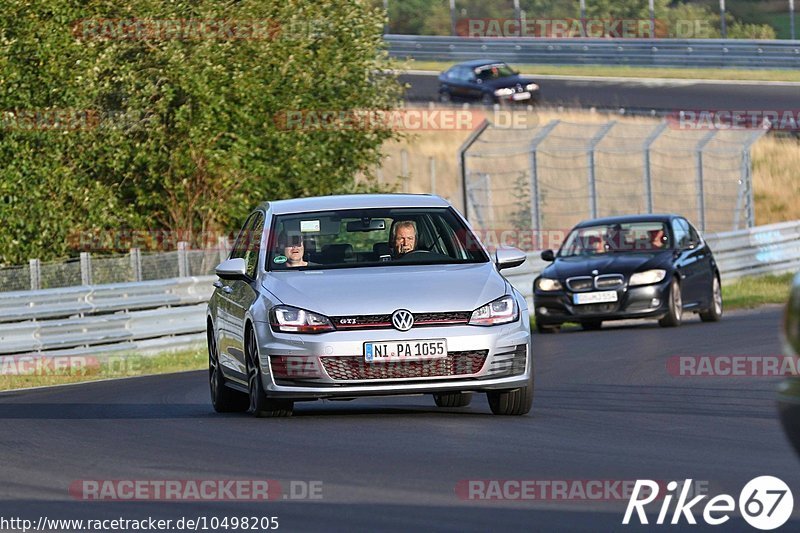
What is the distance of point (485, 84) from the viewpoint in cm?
5100

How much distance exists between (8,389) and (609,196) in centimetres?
2573

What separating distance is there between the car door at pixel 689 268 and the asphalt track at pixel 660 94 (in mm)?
23357

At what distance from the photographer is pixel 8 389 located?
17562 millimetres

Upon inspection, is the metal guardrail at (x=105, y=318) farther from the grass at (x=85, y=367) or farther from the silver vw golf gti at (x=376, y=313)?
the silver vw golf gti at (x=376, y=313)

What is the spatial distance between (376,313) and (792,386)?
5468 mm

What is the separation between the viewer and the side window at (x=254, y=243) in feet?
40.5

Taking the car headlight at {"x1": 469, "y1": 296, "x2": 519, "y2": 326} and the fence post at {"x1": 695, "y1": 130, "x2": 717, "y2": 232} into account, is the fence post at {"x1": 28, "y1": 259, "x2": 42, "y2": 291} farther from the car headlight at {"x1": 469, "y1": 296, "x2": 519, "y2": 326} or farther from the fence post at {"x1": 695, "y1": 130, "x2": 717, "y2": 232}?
the fence post at {"x1": 695, "y1": 130, "x2": 717, "y2": 232}

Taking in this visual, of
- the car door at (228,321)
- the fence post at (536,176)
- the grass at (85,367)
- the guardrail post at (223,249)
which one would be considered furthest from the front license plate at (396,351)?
the fence post at (536,176)

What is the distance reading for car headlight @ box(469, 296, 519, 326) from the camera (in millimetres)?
11141

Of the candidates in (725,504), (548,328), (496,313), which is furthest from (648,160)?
(725,504)

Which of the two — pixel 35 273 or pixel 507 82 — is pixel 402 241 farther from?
pixel 507 82

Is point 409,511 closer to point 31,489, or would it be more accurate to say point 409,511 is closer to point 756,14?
point 31,489

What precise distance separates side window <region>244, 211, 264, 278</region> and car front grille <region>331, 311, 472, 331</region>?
1274 millimetres

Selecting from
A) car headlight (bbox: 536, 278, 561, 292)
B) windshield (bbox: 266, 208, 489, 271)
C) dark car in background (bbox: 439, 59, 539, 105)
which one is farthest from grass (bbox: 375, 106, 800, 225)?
windshield (bbox: 266, 208, 489, 271)
